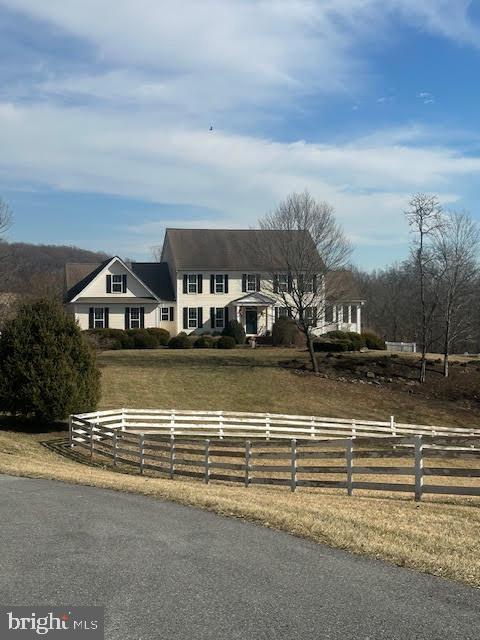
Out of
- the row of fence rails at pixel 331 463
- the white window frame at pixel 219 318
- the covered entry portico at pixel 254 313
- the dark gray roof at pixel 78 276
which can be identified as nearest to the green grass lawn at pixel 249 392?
the row of fence rails at pixel 331 463

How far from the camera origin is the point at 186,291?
194ft

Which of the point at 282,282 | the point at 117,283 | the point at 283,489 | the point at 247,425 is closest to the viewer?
the point at 283,489

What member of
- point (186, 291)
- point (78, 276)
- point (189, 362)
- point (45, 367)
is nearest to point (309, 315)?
point (189, 362)

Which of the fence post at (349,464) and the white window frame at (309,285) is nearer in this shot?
the fence post at (349,464)

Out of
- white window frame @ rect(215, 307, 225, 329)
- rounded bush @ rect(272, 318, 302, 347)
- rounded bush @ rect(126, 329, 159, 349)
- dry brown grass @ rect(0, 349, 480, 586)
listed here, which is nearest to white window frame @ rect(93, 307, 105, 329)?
rounded bush @ rect(126, 329, 159, 349)

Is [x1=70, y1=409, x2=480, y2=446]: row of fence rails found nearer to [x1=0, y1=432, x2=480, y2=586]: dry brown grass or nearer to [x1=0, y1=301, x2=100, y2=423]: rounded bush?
[x1=0, y1=301, x2=100, y2=423]: rounded bush

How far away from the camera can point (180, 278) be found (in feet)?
195

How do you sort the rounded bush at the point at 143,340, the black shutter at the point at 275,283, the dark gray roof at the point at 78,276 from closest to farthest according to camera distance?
the black shutter at the point at 275,283 < the rounded bush at the point at 143,340 < the dark gray roof at the point at 78,276

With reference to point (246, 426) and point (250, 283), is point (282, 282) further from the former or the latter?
point (246, 426)

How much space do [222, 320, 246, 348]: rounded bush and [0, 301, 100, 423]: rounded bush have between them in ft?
87.6

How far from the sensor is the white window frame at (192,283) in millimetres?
59406

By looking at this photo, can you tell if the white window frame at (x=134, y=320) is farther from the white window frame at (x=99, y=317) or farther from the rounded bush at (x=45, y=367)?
the rounded bush at (x=45, y=367)

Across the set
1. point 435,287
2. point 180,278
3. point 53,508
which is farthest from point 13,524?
point 180,278

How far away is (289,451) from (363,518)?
13841 millimetres
